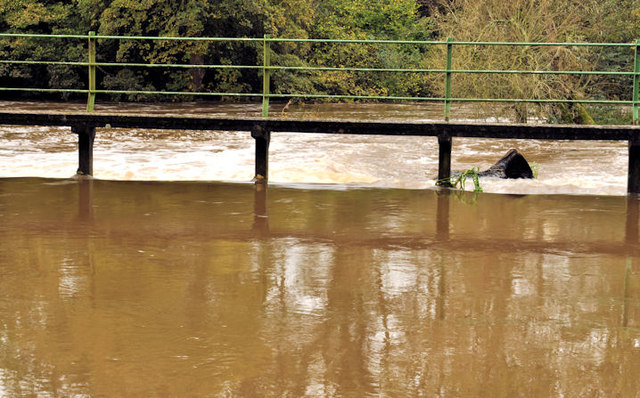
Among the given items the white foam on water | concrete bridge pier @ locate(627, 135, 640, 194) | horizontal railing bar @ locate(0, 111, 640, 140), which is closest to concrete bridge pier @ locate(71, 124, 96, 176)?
horizontal railing bar @ locate(0, 111, 640, 140)

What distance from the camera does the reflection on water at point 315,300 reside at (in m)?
5.57

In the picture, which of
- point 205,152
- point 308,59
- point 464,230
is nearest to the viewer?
point 464,230

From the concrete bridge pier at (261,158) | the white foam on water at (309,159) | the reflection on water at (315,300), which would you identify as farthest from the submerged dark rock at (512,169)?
the concrete bridge pier at (261,158)

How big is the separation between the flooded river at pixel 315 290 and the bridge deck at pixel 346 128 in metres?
0.63

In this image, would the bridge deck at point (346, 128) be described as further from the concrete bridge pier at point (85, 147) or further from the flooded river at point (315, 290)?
the flooded river at point (315, 290)

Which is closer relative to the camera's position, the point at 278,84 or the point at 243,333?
the point at 243,333

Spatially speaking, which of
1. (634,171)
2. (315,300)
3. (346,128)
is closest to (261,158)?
(346,128)

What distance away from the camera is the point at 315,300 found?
712 centimetres

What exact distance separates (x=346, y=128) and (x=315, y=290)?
238 inches

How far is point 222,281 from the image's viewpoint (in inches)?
302

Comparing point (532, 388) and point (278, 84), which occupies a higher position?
point (278, 84)

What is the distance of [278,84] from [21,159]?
18.0 meters

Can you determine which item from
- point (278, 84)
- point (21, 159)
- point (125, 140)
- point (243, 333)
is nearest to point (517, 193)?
point (243, 333)

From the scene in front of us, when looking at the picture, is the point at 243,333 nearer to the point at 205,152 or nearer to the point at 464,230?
the point at 464,230
